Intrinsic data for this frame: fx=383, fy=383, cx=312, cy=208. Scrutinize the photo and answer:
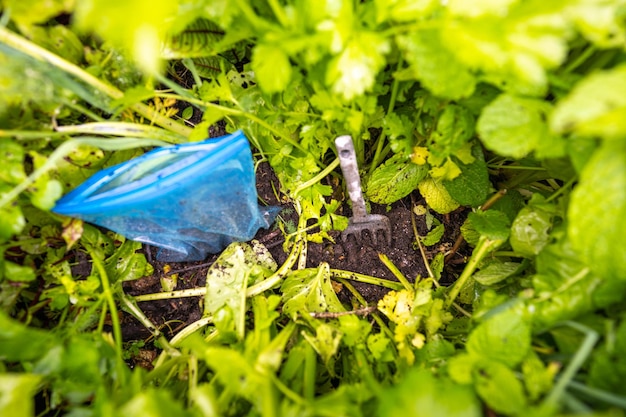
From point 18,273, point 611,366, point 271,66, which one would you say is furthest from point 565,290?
point 18,273

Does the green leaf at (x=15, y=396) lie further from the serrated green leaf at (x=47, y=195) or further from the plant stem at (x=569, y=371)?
the plant stem at (x=569, y=371)

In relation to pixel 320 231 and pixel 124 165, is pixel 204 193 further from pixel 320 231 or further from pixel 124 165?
pixel 320 231

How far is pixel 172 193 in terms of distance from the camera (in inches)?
40.6

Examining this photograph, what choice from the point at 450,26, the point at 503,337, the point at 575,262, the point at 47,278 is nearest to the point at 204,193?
the point at 47,278

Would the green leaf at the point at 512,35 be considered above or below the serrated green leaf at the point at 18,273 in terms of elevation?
above

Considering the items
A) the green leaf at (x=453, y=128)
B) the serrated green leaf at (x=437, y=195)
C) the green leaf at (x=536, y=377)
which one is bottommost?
the green leaf at (x=536, y=377)

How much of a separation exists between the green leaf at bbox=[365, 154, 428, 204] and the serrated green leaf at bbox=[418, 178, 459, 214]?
40 mm

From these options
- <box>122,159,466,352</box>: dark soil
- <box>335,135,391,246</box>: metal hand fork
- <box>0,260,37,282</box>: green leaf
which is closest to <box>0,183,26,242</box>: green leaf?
<box>0,260,37,282</box>: green leaf

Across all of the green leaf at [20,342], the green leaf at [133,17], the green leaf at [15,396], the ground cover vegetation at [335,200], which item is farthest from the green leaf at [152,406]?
the green leaf at [133,17]

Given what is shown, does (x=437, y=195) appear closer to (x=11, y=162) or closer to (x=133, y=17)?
(x=133, y=17)

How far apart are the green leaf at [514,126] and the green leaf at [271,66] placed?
45 cm

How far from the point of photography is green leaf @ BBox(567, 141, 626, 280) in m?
0.71

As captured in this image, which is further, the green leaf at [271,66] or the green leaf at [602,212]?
the green leaf at [271,66]

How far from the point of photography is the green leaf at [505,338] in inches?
34.1
